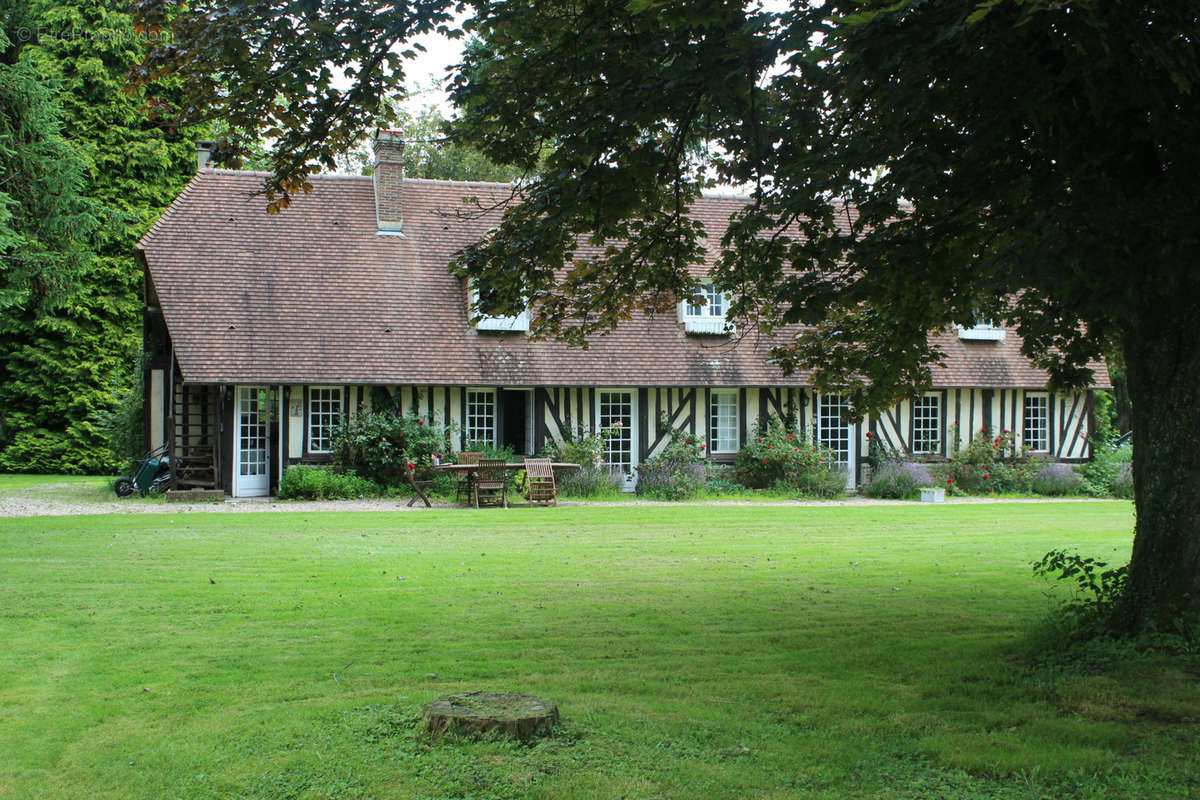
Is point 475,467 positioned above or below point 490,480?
above

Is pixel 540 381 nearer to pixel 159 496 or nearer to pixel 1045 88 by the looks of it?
pixel 159 496

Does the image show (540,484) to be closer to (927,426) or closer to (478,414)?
(478,414)

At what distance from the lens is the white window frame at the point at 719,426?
69.0 feet

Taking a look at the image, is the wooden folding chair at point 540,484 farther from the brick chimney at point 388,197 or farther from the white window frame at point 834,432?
the brick chimney at point 388,197

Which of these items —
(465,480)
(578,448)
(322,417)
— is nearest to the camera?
(465,480)

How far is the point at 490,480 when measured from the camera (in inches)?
682

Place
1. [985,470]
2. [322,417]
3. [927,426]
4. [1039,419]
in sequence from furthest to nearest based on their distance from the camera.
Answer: [1039,419], [927,426], [985,470], [322,417]

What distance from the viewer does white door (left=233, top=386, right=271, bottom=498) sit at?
18.6 meters

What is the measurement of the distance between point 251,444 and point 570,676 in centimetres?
1420

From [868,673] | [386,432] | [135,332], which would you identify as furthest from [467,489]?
[135,332]

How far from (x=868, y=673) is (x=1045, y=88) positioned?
3.69m

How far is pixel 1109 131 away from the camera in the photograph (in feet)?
18.4

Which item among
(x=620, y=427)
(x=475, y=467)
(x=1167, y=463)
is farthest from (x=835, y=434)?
(x=1167, y=463)

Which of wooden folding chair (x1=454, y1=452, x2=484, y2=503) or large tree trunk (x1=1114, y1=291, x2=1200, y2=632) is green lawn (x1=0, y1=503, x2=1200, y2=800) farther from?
wooden folding chair (x1=454, y1=452, x2=484, y2=503)
